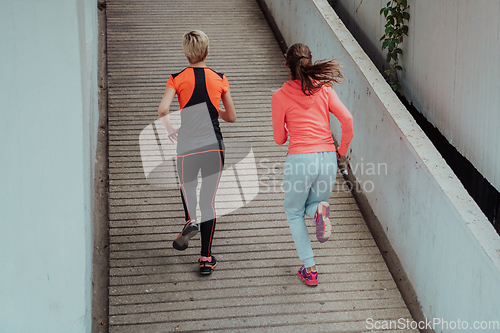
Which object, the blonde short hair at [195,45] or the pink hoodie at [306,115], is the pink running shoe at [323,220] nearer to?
the pink hoodie at [306,115]

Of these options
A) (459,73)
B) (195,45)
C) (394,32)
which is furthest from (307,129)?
(394,32)

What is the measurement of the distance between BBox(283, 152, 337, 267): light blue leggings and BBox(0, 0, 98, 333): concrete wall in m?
1.26

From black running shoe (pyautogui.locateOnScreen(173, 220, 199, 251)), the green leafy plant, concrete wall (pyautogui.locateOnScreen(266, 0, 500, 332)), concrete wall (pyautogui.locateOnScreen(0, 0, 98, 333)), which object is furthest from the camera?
the green leafy plant

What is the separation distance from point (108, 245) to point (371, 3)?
11.7 feet

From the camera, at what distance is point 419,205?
10.1 ft

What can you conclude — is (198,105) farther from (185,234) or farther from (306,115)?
(185,234)

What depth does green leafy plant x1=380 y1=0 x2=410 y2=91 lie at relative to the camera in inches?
163

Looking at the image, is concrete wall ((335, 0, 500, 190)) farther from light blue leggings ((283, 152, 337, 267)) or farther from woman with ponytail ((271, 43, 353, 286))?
light blue leggings ((283, 152, 337, 267))

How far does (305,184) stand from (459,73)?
4.86ft

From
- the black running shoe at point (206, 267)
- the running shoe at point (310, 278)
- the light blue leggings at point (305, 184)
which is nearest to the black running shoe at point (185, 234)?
the black running shoe at point (206, 267)

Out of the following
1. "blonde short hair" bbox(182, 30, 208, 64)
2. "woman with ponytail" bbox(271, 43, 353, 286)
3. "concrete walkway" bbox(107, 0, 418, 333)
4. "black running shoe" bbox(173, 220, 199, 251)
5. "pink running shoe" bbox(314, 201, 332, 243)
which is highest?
"blonde short hair" bbox(182, 30, 208, 64)

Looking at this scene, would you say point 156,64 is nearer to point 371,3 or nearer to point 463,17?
point 371,3

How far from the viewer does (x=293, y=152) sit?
2.93 meters

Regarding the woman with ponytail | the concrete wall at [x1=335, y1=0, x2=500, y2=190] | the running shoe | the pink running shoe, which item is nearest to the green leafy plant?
the concrete wall at [x1=335, y1=0, x2=500, y2=190]
